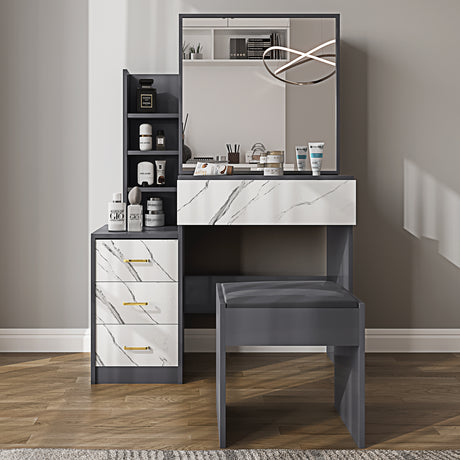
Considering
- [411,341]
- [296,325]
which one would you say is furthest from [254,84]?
[411,341]

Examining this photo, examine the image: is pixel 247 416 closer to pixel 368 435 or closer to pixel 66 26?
pixel 368 435

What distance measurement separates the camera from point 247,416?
2.52 meters

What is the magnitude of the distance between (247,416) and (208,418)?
158 millimetres

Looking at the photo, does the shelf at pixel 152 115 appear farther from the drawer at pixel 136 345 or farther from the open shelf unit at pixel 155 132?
the drawer at pixel 136 345

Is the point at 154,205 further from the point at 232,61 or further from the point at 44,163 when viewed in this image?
the point at 232,61

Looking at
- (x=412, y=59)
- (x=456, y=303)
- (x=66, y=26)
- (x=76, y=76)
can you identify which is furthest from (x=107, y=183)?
(x=456, y=303)

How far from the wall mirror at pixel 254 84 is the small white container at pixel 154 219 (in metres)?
0.28

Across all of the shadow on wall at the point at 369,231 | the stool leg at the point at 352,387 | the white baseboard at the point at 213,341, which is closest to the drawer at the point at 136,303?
the white baseboard at the point at 213,341

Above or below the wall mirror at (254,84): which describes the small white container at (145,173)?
below

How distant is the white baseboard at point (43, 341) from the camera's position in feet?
11.3

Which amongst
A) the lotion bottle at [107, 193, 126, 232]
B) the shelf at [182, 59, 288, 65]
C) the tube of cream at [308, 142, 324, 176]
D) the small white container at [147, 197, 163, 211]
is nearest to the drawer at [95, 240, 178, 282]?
the lotion bottle at [107, 193, 126, 232]

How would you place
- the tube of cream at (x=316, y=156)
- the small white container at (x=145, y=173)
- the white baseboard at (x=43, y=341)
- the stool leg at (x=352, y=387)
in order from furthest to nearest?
the white baseboard at (x=43, y=341) < the small white container at (x=145, y=173) < the tube of cream at (x=316, y=156) < the stool leg at (x=352, y=387)

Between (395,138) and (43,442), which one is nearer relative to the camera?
(43,442)

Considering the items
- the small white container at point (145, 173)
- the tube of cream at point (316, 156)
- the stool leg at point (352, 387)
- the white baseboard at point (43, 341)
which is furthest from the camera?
the white baseboard at point (43, 341)
